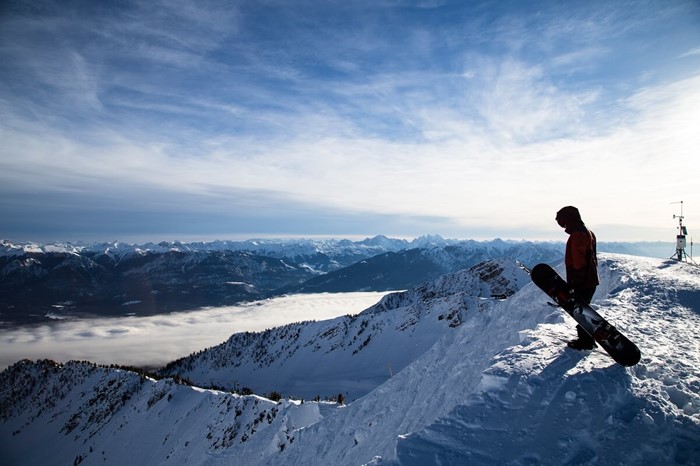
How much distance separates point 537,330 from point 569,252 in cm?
207

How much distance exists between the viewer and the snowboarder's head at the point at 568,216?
7445mm

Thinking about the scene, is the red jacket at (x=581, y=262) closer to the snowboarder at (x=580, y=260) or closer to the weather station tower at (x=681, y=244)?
the snowboarder at (x=580, y=260)

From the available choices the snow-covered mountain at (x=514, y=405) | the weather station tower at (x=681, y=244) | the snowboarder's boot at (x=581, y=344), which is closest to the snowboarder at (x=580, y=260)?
the snowboarder's boot at (x=581, y=344)

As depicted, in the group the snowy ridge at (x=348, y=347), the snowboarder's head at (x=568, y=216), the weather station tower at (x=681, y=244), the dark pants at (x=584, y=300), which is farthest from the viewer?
the snowy ridge at (x=348, y=347)

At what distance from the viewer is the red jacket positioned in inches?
283

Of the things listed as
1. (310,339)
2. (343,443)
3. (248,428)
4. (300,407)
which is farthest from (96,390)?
(343,443)

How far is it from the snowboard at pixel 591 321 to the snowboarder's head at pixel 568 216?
1.01 meters

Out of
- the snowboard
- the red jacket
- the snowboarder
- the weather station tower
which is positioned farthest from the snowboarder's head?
the weather station tower

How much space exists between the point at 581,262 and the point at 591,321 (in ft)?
4.36

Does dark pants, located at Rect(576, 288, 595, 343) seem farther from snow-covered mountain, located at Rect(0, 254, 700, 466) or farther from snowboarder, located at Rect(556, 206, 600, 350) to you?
snow-covered mountain, located at Rect(0, 254, 700, 466)

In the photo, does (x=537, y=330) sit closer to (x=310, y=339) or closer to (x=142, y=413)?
(x=142, y=413)

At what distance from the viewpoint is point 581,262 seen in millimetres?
7219

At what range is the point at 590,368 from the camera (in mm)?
5996

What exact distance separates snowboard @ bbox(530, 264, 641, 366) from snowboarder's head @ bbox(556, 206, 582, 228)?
1006 millimetres
